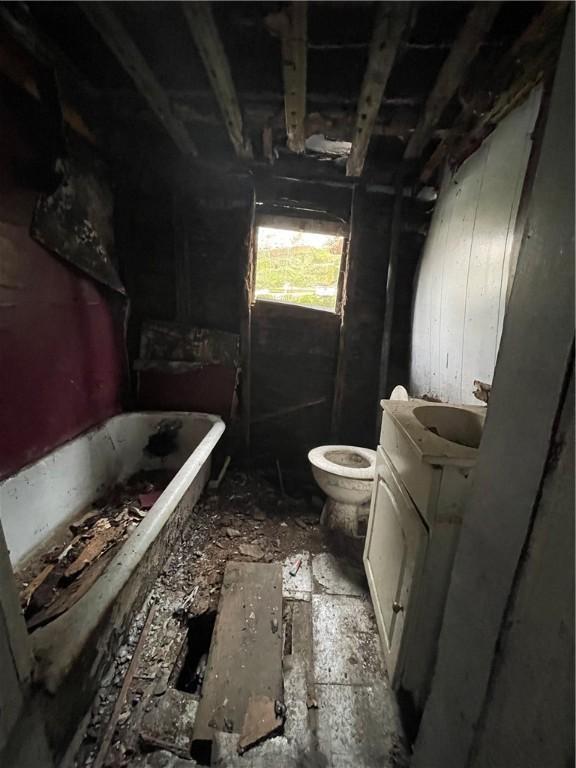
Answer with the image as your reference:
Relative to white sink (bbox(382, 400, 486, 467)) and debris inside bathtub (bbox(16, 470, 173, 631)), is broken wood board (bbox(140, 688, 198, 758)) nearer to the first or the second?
debris inside bathtub (bbox(16, 470, 173, 631))

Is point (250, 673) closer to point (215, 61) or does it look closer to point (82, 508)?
point (82, 508)

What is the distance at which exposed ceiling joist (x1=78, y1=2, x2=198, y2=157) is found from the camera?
1037mm

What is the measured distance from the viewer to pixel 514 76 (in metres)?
1.12

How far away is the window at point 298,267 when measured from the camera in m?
2.57

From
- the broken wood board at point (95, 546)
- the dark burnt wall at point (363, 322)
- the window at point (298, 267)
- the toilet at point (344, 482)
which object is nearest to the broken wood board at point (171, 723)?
the broken wood board at point (95, 546)

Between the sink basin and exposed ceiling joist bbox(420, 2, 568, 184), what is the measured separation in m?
1.13

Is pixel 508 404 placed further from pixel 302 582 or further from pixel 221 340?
pixel 221 340

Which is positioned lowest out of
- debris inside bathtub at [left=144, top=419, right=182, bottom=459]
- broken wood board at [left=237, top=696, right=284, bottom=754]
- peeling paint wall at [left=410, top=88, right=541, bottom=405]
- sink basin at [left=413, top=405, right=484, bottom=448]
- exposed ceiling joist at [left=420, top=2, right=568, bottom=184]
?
broken wood board at [left=237, top=696, right=284, bottom=754]

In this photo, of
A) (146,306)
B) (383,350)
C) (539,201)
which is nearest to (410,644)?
(539,201)

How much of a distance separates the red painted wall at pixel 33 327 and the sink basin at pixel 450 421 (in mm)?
1886

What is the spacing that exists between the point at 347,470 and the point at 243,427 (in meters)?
1.17

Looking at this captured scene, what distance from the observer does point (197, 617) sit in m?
1.41

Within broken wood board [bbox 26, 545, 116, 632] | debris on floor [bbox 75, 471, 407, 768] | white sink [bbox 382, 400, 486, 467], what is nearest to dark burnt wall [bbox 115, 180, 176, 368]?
broken wood board [bbox 26, 545, 116, 632]

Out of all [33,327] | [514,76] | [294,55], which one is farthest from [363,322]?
[33,327]
